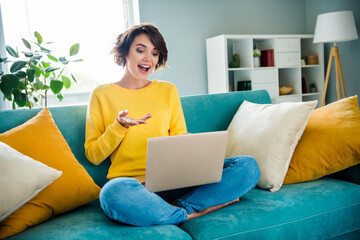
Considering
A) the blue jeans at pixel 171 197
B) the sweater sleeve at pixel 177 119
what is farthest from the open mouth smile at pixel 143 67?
the blue jeans at pixel 171 197

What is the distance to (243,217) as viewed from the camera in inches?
47.7

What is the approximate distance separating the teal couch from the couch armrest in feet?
0.15

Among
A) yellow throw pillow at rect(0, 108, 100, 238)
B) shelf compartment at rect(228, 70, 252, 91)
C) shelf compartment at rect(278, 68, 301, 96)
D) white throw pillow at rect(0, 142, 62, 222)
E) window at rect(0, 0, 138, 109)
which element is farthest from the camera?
shelf compartment at rect(278, 68, 301, 96)

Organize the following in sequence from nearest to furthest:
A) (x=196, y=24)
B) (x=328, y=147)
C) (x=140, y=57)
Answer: (x=328, y=147) < (x=140, y=57) < (x=196, y=24)

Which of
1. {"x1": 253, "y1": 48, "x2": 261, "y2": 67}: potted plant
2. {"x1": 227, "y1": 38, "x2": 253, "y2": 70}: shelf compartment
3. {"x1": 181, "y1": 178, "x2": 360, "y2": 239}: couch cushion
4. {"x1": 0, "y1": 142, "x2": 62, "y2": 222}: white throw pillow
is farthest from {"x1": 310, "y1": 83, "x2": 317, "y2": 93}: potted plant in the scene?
{"x1": 0, "y1": 142, "x2": 62, "y2": 222}: white throw pillow

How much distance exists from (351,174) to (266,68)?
2.68m

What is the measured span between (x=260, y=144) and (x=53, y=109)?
38.2 inches

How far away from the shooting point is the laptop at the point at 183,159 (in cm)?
111

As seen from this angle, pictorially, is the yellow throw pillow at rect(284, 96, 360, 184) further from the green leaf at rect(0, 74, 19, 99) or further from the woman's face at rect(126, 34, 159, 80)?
the green leaf at rect(0, 74, 19, 99)

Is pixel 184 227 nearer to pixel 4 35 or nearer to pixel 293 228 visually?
pixel 293 228

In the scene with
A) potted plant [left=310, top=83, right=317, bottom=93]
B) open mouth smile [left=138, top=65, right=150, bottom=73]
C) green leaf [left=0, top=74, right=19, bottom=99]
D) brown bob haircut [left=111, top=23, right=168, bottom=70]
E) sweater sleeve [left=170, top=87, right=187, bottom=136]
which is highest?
brown bob haircut [left=111, top=23, right=168, bottom=70]

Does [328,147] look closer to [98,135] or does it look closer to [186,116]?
[186,116]

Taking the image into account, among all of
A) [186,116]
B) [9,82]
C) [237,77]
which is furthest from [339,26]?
[9,82]

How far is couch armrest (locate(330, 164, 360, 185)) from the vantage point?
1.50 metres
